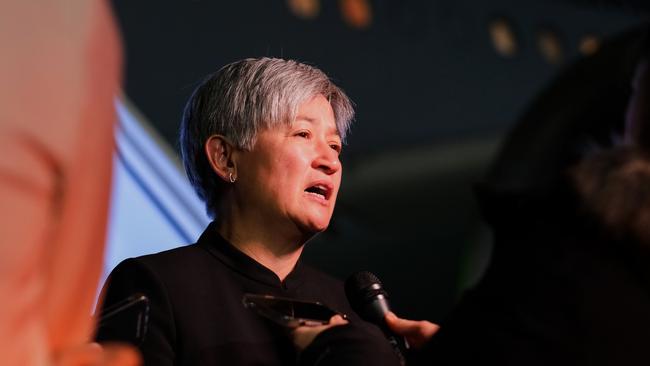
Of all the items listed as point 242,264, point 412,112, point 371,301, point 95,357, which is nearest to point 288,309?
point 371,301

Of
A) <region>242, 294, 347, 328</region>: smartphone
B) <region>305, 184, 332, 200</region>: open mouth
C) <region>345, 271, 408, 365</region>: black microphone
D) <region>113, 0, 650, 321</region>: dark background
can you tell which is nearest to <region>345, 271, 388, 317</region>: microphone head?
<region>345, 271, 408, 365</region>: black microphone

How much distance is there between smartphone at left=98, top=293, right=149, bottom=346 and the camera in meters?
1.23

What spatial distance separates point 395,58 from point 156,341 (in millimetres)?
5593

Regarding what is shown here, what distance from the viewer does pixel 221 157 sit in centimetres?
168

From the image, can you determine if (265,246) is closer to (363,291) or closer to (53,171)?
(363,291)

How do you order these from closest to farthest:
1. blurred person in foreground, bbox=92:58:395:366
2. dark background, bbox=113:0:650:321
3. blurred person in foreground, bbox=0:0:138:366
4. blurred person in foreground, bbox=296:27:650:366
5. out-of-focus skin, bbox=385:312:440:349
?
1. blurred person in foreground, bbox=0:0:138:366
2. blurred person in foreground, bbox=296:27:650:366
3. out-of-focus skin, bbox=385:312:440:349
4. blurred person in foreground, bbox=92:58:395:366
5. dark background, bbox=113:0:650:321

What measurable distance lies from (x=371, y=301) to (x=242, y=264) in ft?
0.89

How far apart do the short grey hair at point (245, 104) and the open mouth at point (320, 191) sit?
0.10 metres

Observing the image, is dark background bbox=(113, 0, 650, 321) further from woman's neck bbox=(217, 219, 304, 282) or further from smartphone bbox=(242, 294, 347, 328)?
smartphone bbox=(242, 294, 347, 328)

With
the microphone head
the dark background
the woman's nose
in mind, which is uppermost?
the dark background

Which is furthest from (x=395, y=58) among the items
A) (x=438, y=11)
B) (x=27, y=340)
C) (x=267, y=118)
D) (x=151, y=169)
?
(x=27, y=340)

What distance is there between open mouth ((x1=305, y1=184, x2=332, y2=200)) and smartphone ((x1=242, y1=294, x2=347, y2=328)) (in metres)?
0.37

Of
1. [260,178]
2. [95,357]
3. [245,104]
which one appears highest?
[245,104]

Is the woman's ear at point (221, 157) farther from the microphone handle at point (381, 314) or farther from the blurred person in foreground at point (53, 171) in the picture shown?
the blurred person in foreground at point (53, 171)
